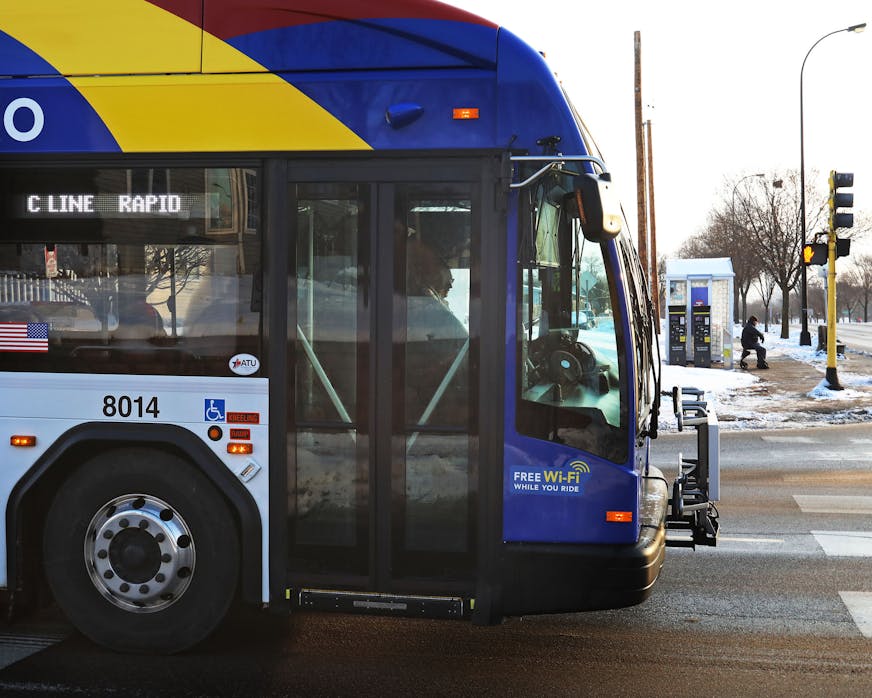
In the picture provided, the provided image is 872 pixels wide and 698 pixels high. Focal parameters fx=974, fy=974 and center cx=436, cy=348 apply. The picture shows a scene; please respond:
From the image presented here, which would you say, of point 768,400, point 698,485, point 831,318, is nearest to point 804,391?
point 768,400

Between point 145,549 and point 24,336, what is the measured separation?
128 cm

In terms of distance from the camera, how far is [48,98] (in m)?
5.04

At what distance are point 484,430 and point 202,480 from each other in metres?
1.46

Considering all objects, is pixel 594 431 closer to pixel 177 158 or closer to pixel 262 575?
pixel 262 575

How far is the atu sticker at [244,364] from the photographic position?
191 inches

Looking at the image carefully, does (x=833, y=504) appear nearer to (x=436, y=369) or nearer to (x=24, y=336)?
(x=436, y=369)

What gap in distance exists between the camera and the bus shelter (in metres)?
27.1

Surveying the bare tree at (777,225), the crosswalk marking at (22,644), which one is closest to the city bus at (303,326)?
the crosswalk marking at (22,644)

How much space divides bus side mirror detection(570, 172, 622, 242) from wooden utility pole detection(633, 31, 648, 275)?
17807 millimetres

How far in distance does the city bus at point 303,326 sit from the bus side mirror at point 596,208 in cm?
5

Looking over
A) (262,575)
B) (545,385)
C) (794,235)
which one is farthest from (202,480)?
(794,235)

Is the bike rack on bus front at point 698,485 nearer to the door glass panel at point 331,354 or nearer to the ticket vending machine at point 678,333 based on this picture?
the door glass panel at point 331,354

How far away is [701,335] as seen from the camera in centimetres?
2758

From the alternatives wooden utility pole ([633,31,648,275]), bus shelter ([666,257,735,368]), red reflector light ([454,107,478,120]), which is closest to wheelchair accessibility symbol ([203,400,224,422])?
red reflector light ([454,107,478,120])
